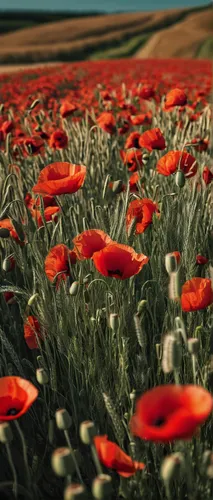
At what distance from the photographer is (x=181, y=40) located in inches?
1362

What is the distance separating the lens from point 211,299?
4.45 feet

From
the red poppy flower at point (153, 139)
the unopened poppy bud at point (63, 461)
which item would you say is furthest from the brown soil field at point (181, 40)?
the unopened poppy bud at point (63, 461)

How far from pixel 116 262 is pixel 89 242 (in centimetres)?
18

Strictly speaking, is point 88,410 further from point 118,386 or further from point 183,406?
point 183,406

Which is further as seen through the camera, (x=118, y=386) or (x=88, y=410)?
(x=88, y=410)

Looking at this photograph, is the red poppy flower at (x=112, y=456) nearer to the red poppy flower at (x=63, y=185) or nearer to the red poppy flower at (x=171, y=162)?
the red poppy flower at (x=63, y=185)

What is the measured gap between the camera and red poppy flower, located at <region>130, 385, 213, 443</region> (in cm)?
72

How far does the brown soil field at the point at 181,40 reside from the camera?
32.3m

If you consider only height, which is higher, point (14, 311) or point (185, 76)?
point (14, 311)

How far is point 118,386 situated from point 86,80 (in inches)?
408

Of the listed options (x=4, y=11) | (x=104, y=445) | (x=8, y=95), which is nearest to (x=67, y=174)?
(x=104, y=445)

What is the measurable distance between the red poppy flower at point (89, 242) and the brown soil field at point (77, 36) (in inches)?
1115

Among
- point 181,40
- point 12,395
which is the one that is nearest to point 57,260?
point 12,395

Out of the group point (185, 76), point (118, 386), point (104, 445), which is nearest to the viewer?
point (104, 445)
